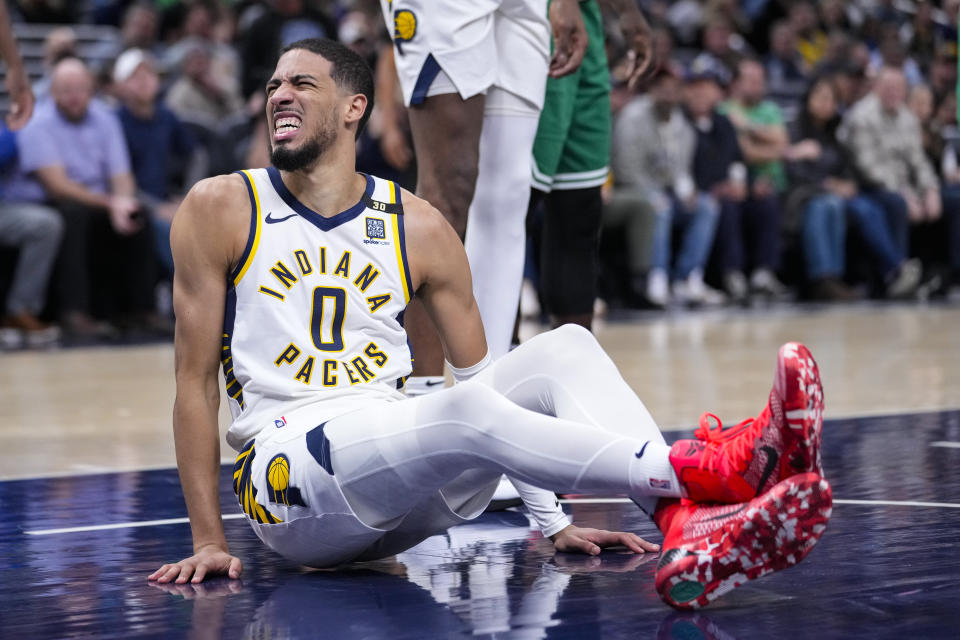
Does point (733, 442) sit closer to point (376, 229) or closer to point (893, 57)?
point (376, 229)

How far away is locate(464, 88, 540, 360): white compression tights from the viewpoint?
11.2ft

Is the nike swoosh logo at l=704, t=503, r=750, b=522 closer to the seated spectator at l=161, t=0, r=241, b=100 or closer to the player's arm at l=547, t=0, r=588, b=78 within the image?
the player's arm at l=547, t=0, r=588, b=78

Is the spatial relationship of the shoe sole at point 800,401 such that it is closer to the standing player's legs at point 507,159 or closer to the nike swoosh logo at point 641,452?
the nike swoosh logo at point 641,452

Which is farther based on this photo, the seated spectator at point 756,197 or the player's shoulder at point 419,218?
the seated spectator at point 756,197

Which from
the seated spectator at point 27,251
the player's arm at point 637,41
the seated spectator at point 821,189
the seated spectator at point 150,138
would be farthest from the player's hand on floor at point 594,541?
the seated spectator at point 821,189

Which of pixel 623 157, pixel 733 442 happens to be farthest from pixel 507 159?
pixel 623 157

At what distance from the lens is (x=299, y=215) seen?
8.61ft

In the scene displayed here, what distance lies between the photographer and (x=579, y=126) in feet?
12.3

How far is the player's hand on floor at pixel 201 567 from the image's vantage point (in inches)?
96.1

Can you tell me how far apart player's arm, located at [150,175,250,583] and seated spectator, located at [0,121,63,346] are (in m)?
5.54

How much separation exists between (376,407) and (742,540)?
0.66 meters

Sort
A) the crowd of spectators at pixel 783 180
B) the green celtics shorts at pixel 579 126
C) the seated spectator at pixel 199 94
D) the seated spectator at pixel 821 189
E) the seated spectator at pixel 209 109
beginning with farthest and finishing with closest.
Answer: the seated spectator at pixel 821 189, the crowd of spectators at pixel 783 180, the seated spectator at pixel 199 94, the seated spectator at pixel 209 109, the green celtics shorts at pixel 579 126

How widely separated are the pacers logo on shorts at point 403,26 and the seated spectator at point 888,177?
7694 mm

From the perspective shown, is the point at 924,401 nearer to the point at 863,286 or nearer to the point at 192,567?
the point at 192,567
